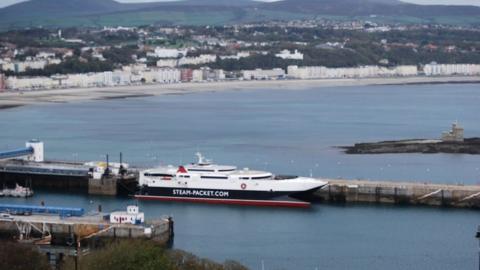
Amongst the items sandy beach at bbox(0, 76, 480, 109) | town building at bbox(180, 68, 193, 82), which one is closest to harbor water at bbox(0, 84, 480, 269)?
sandy beach at bbox(0, 76, 480, 109)

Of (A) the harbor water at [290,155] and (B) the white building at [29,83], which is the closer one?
(A) the harbor water at [290,155]

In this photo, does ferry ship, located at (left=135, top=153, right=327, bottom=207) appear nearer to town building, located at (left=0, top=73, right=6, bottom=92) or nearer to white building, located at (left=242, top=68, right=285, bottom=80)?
town building, located at (left=0, top=73, right=6, bottom=92)

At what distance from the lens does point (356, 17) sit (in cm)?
11262

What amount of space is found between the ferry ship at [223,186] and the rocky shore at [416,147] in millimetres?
6587

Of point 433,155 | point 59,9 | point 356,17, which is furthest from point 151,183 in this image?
point 59,9

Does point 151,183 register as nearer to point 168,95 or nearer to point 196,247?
point 196,247

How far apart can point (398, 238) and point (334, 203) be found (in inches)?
117

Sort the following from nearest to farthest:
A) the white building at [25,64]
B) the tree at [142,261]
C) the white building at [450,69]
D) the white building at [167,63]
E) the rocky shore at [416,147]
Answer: the tree at [142,261] → the rocky shore at [416,147] → the white building at [25,64] → the white building at [167,63] → the white building at [450,69]

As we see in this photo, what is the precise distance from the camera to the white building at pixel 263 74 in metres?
58.8

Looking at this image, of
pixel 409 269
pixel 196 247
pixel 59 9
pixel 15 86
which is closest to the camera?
pixel 409 269

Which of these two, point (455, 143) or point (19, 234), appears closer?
point (19, 234)

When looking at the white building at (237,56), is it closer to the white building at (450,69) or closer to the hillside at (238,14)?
the white building at (450,69)

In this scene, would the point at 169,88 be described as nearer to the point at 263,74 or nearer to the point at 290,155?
the point at 263,74

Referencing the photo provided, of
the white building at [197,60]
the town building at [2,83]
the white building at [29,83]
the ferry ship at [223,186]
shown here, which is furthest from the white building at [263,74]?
the ferry ship at [223,186]
